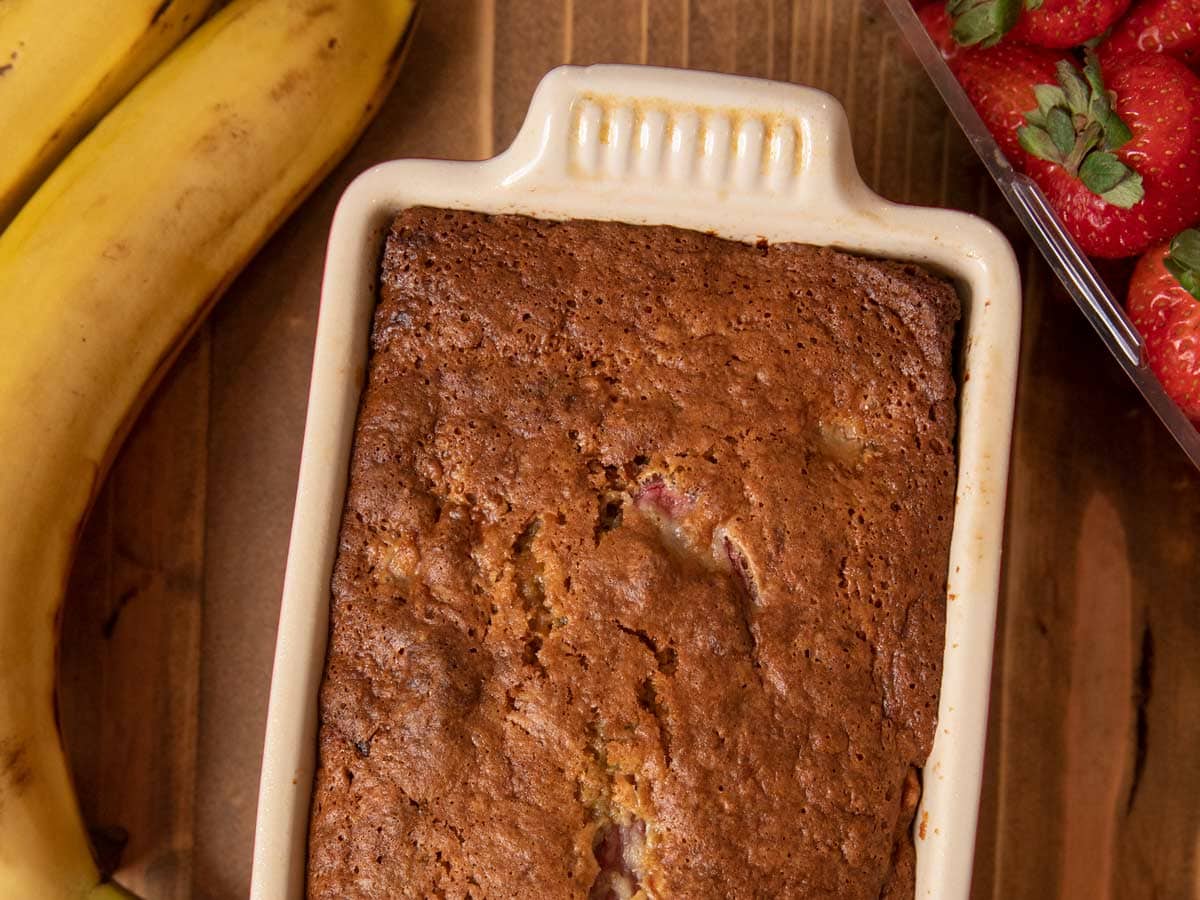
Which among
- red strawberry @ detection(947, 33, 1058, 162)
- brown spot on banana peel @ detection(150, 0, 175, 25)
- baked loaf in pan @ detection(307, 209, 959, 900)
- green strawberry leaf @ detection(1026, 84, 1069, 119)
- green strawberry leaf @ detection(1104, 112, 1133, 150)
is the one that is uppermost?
red strawberry @ detection(947, 33, 1058, 162)

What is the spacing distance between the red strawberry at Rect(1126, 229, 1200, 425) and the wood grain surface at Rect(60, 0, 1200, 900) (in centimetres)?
17

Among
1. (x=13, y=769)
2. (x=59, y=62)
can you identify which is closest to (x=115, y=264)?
(x=59, y=62)

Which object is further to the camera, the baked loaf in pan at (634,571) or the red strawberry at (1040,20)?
the red strawberry at (1040,20)

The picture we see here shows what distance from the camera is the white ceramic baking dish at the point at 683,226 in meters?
1.24

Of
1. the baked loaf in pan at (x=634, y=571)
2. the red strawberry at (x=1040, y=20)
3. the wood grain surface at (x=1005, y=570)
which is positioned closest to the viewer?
the baked loaf in pan at (x=634, y=571)

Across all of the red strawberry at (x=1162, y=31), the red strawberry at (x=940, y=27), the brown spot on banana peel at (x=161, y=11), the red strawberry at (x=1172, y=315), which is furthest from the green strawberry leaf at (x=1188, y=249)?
the brown spot on banana peel at (x=161, y=11)

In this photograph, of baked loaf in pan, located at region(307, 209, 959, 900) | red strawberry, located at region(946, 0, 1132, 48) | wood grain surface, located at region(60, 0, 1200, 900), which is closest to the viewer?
baked loaf in pan, located at region(307, 209, 959, 900)

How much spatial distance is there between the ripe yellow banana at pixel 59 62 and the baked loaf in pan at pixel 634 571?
0.42 meters

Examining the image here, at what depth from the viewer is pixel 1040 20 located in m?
1.38

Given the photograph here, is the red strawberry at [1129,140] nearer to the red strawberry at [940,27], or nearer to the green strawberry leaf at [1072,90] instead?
the green strawberry leaf at [1072,90]

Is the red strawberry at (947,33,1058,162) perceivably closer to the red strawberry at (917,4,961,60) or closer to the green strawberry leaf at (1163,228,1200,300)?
the red strawberry at (917,4,961,60)

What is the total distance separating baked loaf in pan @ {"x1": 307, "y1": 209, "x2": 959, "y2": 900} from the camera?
4.05 feet

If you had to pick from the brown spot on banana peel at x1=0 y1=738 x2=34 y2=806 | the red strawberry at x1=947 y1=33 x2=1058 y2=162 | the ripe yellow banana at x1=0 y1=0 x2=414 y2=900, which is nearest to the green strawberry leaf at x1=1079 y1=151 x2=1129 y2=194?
the red strawberry at x1=947 y1=33 x2=1058 y2=162

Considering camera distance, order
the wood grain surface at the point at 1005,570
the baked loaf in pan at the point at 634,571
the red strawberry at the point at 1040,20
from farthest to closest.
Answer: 1. the wood grain surface at the point at 1005,570
2. the red strawberry at the point at 1040,20
3. the baked loaf in pan at the point at 634,571
